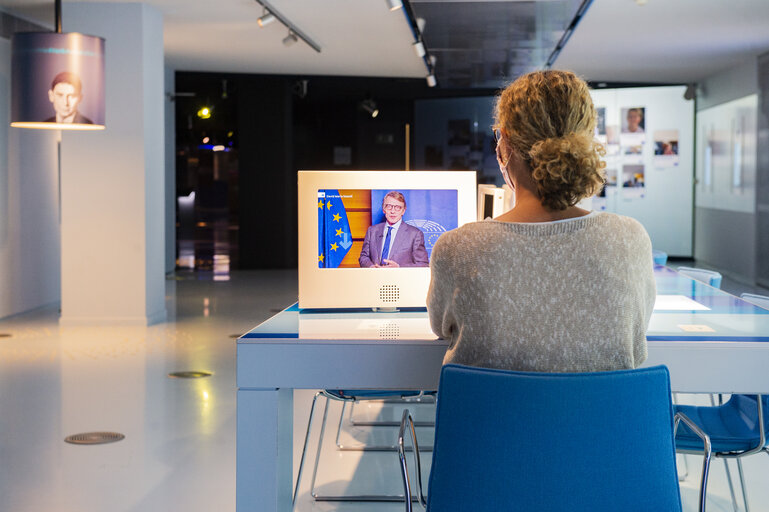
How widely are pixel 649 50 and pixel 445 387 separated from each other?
9.95 metres

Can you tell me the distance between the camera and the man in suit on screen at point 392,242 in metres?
2.89

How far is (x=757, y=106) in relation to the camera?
10930mm

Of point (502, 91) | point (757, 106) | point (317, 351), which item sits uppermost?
point (757, 106)

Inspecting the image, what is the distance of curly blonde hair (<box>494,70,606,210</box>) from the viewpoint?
5.98 feet

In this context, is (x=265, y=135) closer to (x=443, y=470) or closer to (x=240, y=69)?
(x=240, y=69)

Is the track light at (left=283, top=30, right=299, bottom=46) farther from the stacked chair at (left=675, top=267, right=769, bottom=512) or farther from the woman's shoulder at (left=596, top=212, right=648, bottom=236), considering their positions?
the woman's shoulder at (left=596, top=212, right=648, bottom=236)

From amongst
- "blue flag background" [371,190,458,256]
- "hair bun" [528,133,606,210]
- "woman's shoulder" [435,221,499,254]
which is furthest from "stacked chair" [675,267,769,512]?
"woman's shoulder" [435,221,499,254]

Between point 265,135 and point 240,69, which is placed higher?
point 240,69

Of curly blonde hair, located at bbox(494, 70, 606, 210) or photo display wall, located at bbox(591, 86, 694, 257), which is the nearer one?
curly blonde hair, located at bbox(494, 70, 606, 210)

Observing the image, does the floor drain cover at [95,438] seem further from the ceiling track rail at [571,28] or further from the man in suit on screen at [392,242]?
the ceiling track rail at [571,28]

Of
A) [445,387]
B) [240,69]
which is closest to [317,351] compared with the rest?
[445,387]

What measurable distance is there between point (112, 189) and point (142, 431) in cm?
385

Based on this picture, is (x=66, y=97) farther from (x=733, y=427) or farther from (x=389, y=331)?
(x=733, y=427)

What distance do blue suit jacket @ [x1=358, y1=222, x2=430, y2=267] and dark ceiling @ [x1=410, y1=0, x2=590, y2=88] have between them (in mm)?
4591
